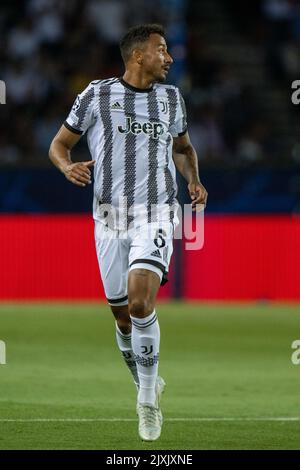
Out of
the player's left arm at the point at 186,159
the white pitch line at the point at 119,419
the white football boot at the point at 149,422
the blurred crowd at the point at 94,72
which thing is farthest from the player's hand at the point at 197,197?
the blurred crowd at the point at 94,72

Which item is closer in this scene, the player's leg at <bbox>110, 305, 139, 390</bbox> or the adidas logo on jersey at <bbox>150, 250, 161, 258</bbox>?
the adidas logo on jersey at <bbox>150, 250, 161, 258</bbox>

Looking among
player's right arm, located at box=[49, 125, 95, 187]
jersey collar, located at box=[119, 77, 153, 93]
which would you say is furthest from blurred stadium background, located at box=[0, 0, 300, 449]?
jersey collar, located at box=[119, 77, 153, 93]

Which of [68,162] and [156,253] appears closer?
[156,253]

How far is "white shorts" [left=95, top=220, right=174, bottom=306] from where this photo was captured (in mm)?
8453

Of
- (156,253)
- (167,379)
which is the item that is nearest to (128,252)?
(156,253)

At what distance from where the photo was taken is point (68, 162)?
871 cm

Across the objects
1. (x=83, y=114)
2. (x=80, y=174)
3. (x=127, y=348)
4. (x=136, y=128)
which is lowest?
(x=127, y=348)

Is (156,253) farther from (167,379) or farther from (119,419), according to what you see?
(167,379)

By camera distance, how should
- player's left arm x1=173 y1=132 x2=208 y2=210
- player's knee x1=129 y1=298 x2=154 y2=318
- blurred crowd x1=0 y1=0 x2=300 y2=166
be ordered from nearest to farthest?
player's knee x1=129 y1=298 x2=154 y2=318 < player's left arm x1=173 y1=132 x2=208 y2=210 < blurred crowd x1=0 y1=0 x2=300 y2=166

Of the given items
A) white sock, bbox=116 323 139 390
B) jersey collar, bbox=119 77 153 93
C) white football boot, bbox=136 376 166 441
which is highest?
jersey collar, bbox=119 77 153 93

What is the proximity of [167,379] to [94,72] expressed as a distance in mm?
10662

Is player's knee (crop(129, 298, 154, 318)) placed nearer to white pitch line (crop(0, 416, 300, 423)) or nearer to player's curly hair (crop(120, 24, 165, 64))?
white pitch line (crop(0, 416, 300, 423))

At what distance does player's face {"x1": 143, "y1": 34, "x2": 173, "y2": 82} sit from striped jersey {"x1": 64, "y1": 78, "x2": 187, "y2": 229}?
0.16 metres

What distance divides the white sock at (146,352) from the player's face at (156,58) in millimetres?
1564
